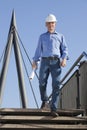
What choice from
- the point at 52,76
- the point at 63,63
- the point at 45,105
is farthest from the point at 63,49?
the point at 45,105

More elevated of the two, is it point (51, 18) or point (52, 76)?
point (51, 18)

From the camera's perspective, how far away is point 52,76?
26.0 ft

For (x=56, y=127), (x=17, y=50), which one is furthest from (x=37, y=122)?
(x=17, y=50)

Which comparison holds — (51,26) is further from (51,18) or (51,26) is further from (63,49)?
(63,49)

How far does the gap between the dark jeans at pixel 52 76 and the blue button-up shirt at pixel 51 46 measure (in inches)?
6.4

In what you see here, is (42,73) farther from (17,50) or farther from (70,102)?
(17,50)

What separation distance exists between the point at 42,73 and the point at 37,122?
45.2 inches

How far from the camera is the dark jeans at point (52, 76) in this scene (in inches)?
306

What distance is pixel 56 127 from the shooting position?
6977 mm

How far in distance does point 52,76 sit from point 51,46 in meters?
0.61

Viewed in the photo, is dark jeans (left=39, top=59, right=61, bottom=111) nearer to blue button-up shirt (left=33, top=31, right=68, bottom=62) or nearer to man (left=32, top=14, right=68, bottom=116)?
man (left=32, top=14, right=68, bottom=116)

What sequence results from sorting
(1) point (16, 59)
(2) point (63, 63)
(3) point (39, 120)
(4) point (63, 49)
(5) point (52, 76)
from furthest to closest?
1. (1) point (16, 59)
2. (4) point (63, 49)
3. (5) point (52, 76)
4. (2) point (63, 63)
5. (3) point (39, 120)

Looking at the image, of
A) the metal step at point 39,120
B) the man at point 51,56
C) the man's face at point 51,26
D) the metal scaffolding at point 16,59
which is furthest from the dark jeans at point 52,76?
the metal scaffolding at point 16,59

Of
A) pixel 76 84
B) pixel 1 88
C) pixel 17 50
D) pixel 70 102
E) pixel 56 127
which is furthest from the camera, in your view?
pixel 17 50
